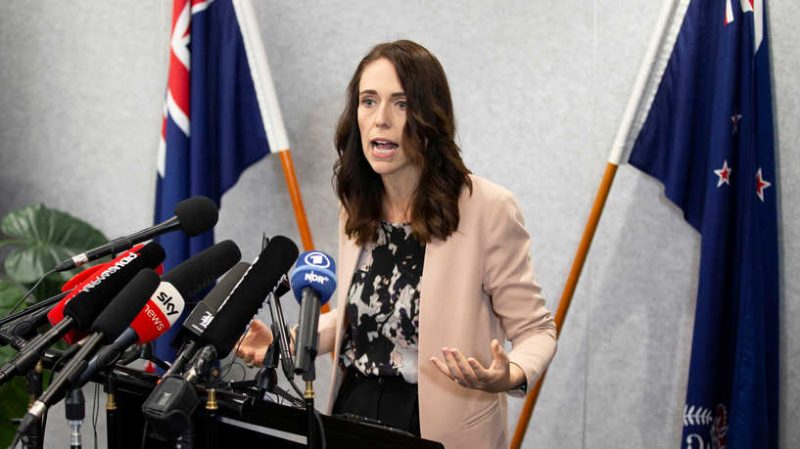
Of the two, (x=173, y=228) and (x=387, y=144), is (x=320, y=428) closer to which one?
(x=173, y=228)

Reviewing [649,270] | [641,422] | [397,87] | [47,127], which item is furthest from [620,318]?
[47,127]

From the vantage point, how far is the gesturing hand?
1647 millimetres

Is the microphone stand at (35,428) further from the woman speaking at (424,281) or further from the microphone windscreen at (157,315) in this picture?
the woman speaking at (424,281)

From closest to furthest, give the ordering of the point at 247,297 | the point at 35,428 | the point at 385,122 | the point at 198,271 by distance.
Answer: the point at 35,428
the point at 247,297
the point at 198,271
the point at 385,122

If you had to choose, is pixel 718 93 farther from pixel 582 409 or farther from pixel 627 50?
pixel 582 409

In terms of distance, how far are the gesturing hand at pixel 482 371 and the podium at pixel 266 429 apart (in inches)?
12.6

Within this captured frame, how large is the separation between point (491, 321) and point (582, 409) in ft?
5.51

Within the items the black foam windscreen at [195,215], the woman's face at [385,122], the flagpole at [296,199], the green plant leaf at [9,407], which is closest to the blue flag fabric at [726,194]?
the flagpole at [296,199]

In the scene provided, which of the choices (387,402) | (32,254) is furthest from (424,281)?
(32,254)

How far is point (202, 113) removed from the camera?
3.39 m

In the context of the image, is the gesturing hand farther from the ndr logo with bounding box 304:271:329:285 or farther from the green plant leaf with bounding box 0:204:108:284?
the green plant leaf with bounding box 0:204:108:284

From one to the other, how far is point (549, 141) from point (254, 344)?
1.88 meters

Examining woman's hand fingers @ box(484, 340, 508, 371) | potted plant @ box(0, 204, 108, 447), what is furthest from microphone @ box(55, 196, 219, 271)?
potted plant @ box(0, 204, 108, 447)

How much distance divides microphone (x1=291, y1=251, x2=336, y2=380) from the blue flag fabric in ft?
6.64
